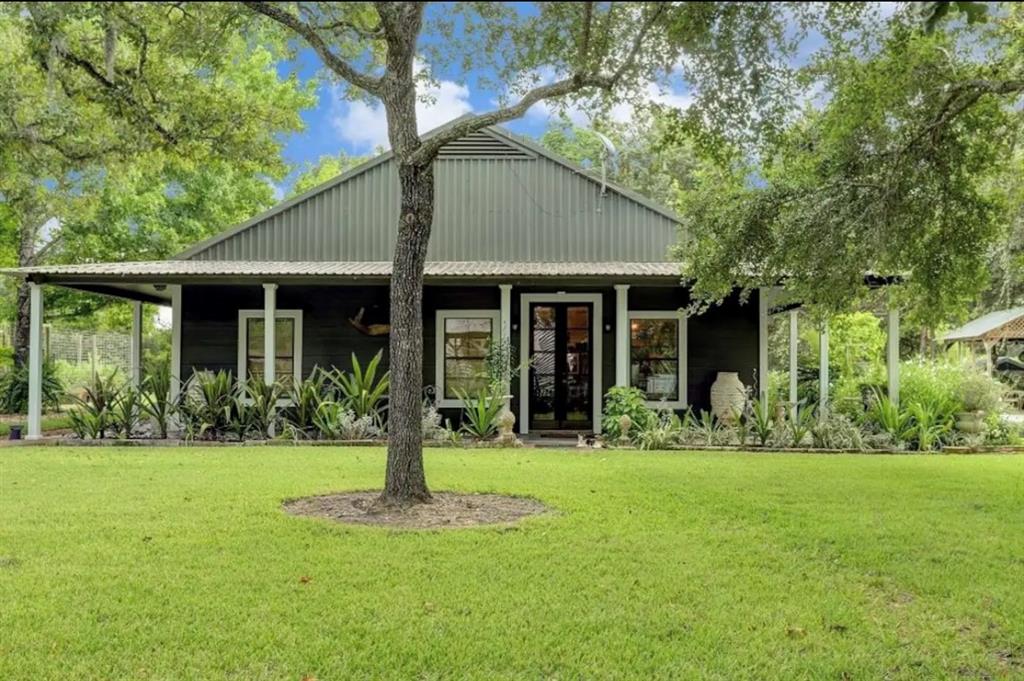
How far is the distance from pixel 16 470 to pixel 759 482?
7891 millimetres

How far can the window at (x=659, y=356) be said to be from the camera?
1349cm

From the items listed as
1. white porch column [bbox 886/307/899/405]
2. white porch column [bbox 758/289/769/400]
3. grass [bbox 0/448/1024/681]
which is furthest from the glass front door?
grass [bbox 0/448/1024/681]

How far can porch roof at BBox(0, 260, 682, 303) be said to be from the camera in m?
11.7

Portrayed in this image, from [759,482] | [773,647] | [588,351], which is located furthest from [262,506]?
[588,351]

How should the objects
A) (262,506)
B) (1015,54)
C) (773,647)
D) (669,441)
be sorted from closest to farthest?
(773,647), (1015,54), (262,506), (669,441)

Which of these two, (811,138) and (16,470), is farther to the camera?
(16,470)

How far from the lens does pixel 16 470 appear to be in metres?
8.56

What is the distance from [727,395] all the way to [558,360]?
2.86 metres

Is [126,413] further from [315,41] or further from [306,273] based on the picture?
[315,41]

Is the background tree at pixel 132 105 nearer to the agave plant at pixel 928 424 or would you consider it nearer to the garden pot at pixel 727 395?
the garden pot at pixel 727 395

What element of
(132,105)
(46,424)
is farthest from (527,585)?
(46,424)

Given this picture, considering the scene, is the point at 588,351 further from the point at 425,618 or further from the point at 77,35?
the point at 425,618

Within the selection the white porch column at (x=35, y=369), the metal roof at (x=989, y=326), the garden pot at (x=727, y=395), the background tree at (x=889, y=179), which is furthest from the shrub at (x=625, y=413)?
the metal roof at (x=989, y=326)

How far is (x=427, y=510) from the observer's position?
6359 millimetres
